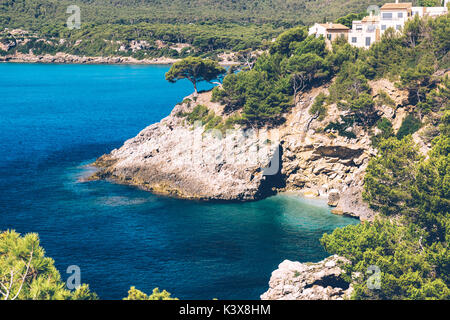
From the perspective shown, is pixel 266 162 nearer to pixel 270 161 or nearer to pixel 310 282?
pixel 270 161

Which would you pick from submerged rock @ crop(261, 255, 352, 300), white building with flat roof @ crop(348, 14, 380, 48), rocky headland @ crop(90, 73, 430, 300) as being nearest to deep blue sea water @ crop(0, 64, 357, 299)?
rocky headland @ crop(90, 73, 430, 300)

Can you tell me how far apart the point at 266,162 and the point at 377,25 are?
24.9 m

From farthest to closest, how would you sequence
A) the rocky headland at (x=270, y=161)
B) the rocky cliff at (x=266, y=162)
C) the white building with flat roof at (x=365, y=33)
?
the white building with flat roof at (x=365, y=33), the rocky cliff at (x=266, y=162), the rocky headland at (x=270, y=161)

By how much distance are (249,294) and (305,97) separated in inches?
1259

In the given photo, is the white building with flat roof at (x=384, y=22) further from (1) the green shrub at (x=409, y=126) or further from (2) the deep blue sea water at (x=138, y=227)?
(2) the deep blue sea water at (x=138, y=227)

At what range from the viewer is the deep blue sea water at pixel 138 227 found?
38969mm

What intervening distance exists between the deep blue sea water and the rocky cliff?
86.7 inches

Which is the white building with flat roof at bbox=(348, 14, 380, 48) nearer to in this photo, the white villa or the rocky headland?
the white villa

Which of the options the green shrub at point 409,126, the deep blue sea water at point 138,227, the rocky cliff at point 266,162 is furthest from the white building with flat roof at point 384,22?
the deep blue sea water at point 138,227

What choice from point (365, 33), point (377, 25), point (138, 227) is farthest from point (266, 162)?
point (377, 25)

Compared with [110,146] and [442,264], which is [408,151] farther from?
[110,146]

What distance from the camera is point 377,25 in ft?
218

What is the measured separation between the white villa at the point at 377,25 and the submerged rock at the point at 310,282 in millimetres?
39589

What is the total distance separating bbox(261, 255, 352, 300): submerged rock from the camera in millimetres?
34216
